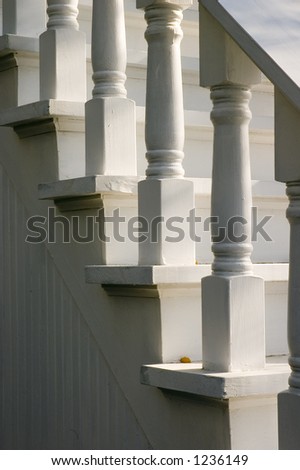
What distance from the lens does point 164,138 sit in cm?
184

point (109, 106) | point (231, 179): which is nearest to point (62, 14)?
point (109, 106)

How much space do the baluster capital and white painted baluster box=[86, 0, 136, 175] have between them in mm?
197

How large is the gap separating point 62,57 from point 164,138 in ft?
1.69

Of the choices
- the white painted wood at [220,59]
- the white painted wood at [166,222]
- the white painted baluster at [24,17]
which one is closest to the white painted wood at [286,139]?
the white painted wood at [220,59]

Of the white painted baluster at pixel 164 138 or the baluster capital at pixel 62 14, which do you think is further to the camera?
the baluster capital at pixel 62 14

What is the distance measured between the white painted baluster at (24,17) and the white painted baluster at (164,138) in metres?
0.64

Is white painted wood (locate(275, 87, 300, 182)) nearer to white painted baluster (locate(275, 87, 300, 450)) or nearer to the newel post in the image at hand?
white painted baluster (locate(275, 87, 300, 450))

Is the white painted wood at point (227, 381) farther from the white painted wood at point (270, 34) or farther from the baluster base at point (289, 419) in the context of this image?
the white painted wood at point (270, 34)

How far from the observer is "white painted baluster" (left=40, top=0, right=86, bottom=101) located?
2207 mm

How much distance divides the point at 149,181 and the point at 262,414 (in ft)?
1.77

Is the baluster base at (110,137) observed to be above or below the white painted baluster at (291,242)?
above

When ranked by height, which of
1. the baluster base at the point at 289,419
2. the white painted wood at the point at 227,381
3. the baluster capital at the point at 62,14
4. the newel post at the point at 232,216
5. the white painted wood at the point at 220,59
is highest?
the baluster capital at the point at 62,14

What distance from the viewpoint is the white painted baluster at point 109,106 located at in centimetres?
204
